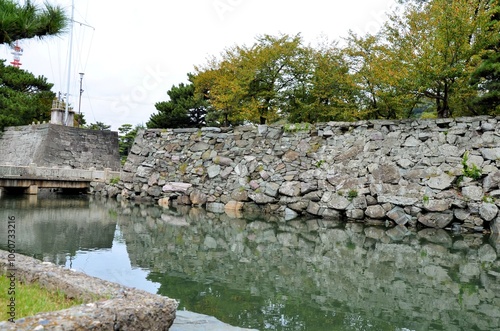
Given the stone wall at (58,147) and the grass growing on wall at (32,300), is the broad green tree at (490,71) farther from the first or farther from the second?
the stone wall at (58,147)

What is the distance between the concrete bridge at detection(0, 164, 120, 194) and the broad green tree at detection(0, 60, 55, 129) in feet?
30.2

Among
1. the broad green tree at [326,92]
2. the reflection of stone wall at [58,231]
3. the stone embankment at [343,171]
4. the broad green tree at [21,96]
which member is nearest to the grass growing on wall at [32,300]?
the reflection of stone wall at [58,231]

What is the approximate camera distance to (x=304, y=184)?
1235cm

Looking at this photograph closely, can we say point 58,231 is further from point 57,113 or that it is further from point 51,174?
point 57,113

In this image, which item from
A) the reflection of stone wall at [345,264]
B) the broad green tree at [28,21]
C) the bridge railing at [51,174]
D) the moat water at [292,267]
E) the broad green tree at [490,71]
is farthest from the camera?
the bridge railing at [51,174]

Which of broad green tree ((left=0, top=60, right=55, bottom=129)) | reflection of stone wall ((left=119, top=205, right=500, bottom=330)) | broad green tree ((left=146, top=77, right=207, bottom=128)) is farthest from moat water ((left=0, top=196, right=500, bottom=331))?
broad green tree ((left=0, top=60, right=55, bottom=129))

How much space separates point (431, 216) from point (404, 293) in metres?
6.24

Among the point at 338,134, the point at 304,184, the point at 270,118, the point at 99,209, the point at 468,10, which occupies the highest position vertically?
the point at 468,10

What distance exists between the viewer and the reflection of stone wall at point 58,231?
616cm

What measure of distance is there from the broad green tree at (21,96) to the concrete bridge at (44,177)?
9193mm

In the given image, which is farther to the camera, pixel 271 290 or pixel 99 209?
pixel 99 209

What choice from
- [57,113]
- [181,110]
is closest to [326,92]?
[181,110]

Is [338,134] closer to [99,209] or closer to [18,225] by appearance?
[99,209]

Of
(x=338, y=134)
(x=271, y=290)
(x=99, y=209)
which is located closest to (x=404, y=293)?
(x=271, y=290)
